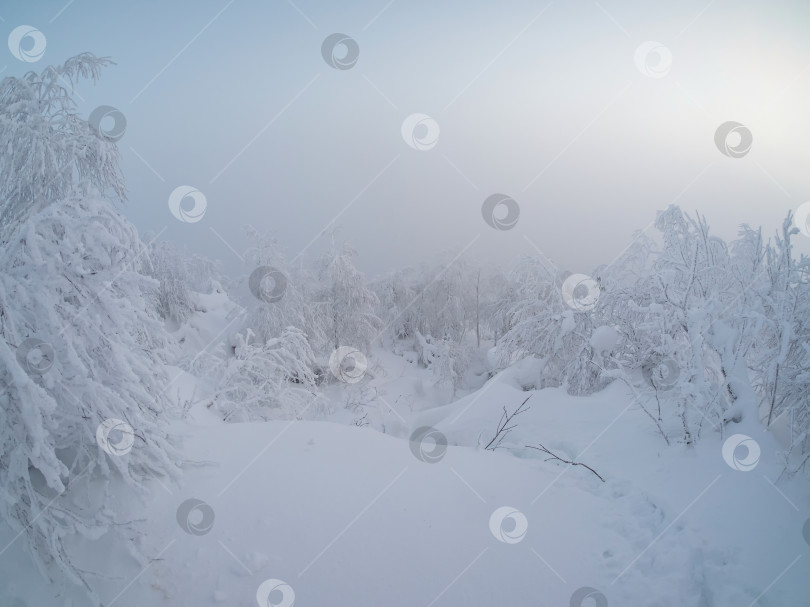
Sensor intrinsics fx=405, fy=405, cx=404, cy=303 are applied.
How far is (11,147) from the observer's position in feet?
17.4

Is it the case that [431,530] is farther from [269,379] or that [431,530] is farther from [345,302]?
[345,302]

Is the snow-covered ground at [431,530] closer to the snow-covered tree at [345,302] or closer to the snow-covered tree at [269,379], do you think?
the snow-covered tree at [269,379]

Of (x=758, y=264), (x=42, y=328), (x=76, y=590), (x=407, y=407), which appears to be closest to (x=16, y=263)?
(x=42, y=328)

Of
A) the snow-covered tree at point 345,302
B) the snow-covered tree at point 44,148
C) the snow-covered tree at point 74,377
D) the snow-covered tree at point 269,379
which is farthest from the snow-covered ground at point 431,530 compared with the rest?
the snow-covered tree at point 345,302

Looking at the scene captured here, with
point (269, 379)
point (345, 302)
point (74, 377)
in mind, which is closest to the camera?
point (74, 377)

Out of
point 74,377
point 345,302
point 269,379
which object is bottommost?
point 269,379

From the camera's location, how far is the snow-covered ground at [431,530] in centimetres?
282

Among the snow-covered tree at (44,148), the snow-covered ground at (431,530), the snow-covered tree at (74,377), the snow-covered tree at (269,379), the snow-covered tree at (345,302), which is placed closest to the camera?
the snow-covered tree at (74,377)

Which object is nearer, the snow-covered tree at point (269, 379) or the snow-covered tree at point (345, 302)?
the snow-covered tree at point (269, 379)

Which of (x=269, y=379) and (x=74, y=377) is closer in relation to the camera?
(x=74, y=377)

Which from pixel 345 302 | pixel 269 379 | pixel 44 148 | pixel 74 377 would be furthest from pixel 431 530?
pixel 345 302

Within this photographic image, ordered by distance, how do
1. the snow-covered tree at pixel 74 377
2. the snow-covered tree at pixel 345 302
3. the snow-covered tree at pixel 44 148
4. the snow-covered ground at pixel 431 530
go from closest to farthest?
1. the snow-covered tree at pixel 74 377
2. the snow-covered ground at pixel 431 530
3. the snow-covered tree at pixel 44 148
4. the snow-covered tree at pixel 345 302

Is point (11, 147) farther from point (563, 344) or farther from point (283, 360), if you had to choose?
point (563, 344)

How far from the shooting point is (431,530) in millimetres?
3436
